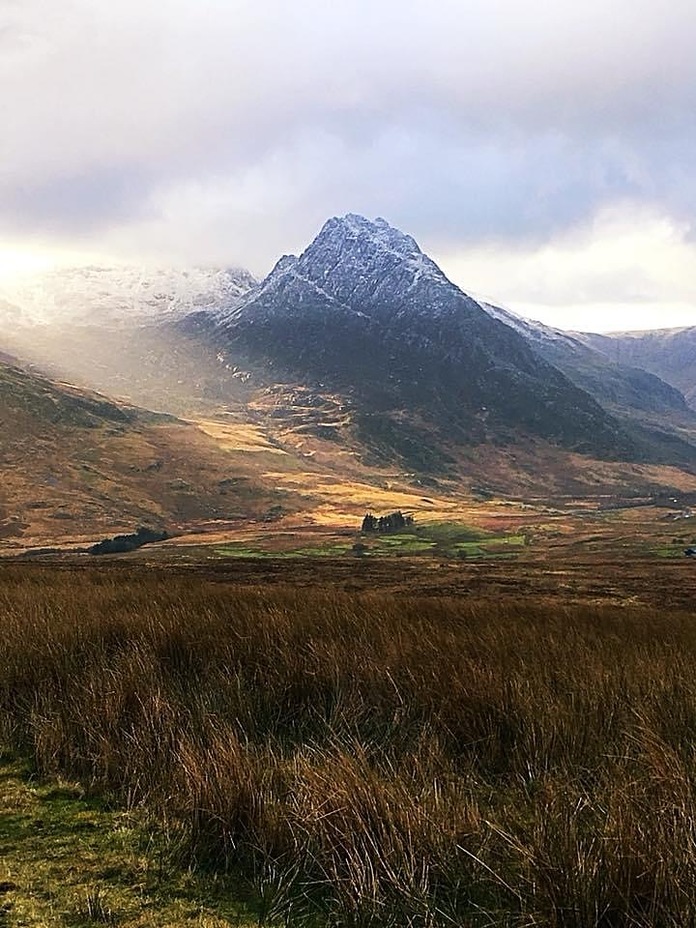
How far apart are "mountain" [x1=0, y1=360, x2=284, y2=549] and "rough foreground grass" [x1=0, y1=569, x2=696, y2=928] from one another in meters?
84.3

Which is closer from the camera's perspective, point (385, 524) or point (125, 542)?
point (125, 542)

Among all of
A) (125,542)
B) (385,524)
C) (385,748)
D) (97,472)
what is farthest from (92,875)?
(97,472)

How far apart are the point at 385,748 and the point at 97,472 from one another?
124082 millimetres

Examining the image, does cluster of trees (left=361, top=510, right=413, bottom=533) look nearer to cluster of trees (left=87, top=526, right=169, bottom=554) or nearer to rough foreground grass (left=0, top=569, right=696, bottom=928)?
cluster of trees (left=87, top=526, right=169, bottom=554)

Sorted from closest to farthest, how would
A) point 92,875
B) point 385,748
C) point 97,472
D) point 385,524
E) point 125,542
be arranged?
point 92,875
point 385,748
point 125,542
point 385,524
point 97,472

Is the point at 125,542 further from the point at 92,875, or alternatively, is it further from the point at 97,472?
the point at 92,875

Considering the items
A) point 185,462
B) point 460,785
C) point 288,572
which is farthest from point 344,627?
point 185,462

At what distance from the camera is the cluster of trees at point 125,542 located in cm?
7391

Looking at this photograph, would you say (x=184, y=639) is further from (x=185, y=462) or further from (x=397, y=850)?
(x=185, y=462)

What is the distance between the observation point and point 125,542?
7812 centimetres

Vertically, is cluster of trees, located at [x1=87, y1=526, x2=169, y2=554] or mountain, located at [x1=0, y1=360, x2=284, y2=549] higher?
mountain, located at [x1=0, y1=360, x2=284, y2=549]

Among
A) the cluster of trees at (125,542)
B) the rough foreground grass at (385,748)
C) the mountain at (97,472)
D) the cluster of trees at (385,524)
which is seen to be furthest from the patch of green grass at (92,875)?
the mountain at (97,472)

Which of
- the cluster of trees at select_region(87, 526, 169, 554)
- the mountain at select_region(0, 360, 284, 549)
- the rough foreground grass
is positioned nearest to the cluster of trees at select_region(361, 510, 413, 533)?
the cluster of trees at select_region(87, 526, 169, 554)

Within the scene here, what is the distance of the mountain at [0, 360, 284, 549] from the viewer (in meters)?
102
